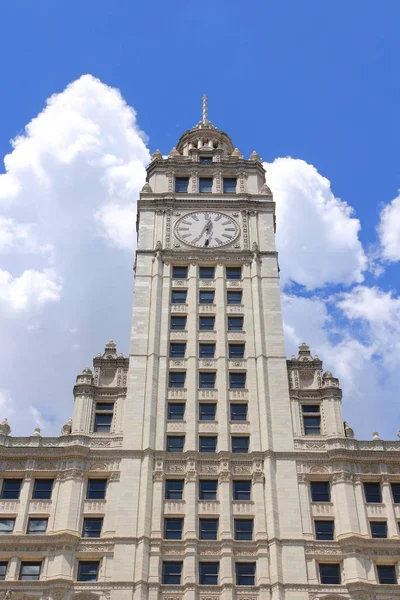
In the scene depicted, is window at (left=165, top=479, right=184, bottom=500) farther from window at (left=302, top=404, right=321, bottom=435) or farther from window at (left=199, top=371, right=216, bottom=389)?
window at (left=302, top=404, right=321, bottom=435)

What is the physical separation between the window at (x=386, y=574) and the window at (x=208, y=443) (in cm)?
1267

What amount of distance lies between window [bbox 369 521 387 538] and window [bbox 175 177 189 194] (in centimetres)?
3469

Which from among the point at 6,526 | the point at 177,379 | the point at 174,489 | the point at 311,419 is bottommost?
the point at 6,526

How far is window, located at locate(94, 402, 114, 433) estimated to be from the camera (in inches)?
2132

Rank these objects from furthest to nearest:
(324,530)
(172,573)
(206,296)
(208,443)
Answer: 1. (206,296)
2. (208,443)
3. (324,530)
4. (172,573)

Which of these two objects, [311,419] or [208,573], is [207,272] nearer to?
[311,419]

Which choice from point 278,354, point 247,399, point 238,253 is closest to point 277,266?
point 238,253

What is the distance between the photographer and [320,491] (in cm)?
5088

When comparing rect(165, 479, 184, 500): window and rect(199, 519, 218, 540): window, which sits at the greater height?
rect(165, 479, 184, 500): window

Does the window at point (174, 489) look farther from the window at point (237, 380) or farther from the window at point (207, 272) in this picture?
the window at point (207, 272)

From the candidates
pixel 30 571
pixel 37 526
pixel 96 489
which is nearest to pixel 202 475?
pixel 96 489

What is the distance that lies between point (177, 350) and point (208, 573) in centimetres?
1718

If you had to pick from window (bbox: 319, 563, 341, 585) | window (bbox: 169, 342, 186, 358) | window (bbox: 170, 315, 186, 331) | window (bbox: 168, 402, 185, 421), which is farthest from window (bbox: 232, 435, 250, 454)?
window (bbox: 170, 315, 186, 331)

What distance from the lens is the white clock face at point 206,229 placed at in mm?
66500
